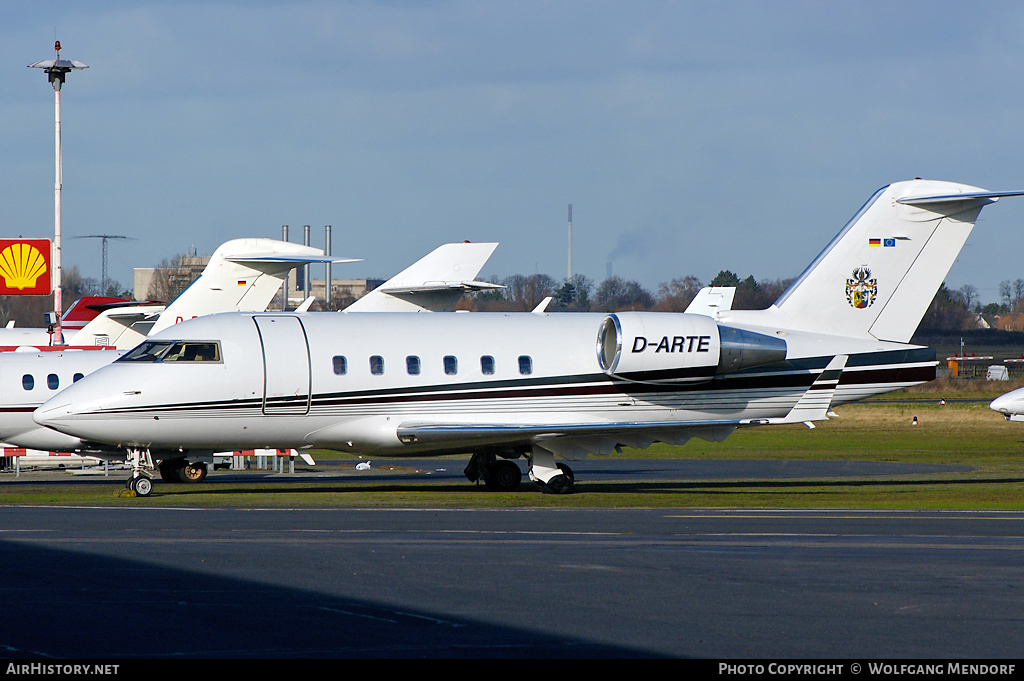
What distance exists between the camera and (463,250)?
32250 millimetres

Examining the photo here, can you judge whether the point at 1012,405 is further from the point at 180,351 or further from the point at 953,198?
the point at 180,351

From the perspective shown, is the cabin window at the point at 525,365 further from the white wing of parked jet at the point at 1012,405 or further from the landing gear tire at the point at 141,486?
the white wing of parked jet at the point at 1012,405

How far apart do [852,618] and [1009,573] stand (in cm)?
357

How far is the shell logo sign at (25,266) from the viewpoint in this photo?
122ft

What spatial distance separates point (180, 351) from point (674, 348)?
955 centimetres

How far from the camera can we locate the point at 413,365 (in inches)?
923

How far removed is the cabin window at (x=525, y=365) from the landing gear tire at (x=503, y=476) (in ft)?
8.27

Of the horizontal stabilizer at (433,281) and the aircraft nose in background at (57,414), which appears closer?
the aircraft nose in background at (57,414)

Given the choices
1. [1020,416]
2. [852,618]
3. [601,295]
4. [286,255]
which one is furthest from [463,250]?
[601,295]

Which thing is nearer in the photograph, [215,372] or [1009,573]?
[1009,573]

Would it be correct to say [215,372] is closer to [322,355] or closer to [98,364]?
[322,355]

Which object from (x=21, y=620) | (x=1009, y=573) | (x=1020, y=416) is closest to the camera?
(x=21, y=620)

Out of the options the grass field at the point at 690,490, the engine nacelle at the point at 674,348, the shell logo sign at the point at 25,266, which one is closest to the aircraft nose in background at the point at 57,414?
the grass field at the point at 690,490
